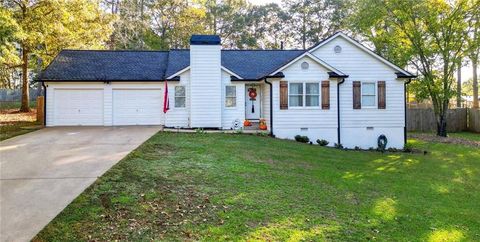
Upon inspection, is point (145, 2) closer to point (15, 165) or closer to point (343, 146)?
point (343, 146)

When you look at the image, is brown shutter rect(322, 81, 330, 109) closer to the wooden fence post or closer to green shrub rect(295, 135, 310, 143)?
green shrub rect(295, 135, 310, 143)

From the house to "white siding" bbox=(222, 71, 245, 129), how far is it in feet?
0.16

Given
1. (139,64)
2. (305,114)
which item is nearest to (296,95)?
(305,114)

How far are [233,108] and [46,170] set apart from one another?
10.6m

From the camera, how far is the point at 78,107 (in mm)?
17453

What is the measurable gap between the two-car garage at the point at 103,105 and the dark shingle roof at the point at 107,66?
1.51ft

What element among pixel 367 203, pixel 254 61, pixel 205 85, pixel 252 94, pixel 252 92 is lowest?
pixel 367 203

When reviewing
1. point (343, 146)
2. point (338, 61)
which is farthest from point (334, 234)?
point (338, 61)

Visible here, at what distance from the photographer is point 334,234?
534cm

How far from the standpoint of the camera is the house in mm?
16156

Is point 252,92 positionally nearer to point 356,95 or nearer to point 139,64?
point 356,95

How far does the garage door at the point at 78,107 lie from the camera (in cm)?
1730

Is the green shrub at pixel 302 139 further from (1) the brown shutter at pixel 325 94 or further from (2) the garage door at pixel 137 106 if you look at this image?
(2) the garage door at pixel 137 106

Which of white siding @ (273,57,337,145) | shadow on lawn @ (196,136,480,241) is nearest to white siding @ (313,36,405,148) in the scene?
white siding @ (273,57,337,145)
